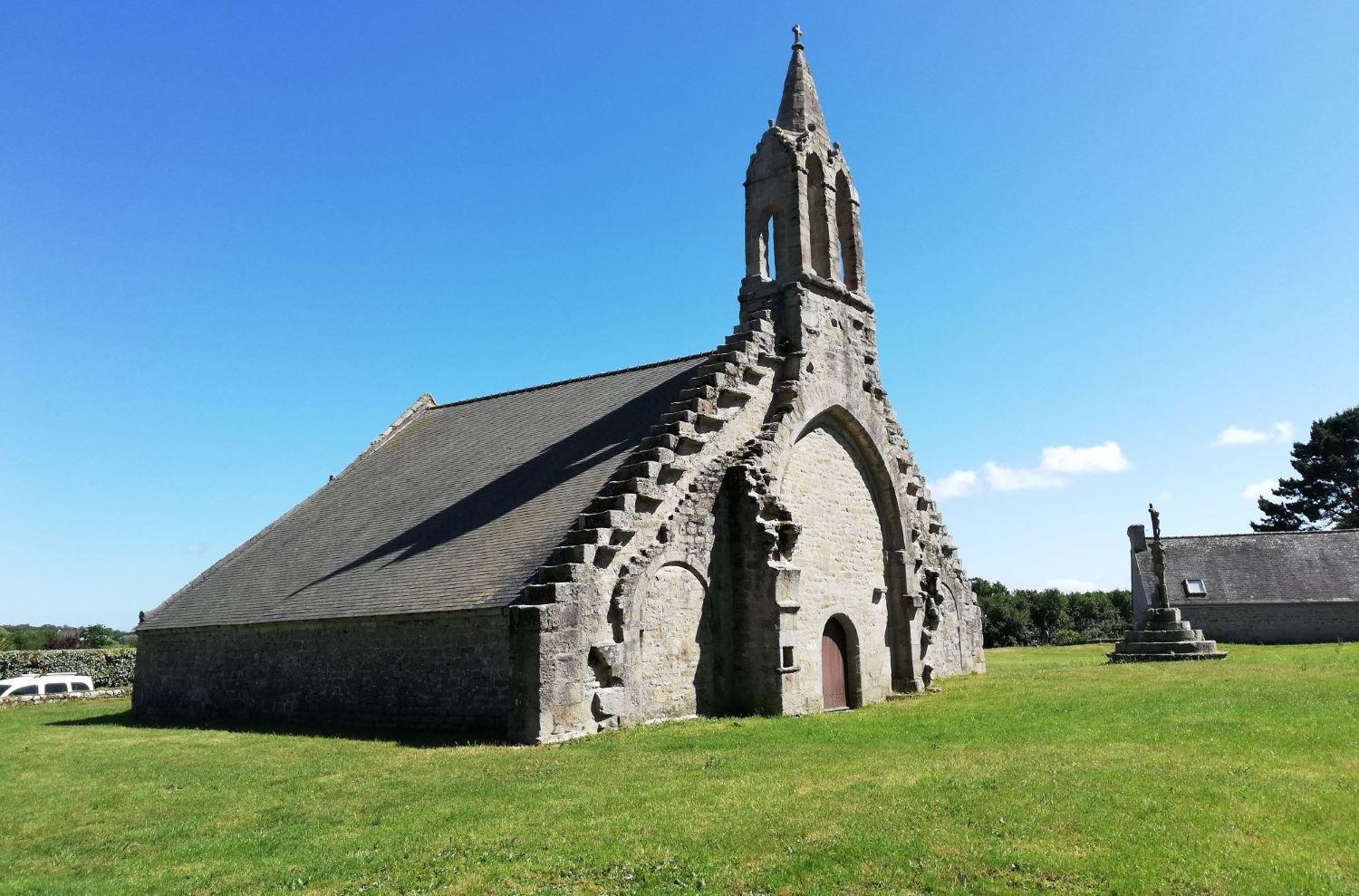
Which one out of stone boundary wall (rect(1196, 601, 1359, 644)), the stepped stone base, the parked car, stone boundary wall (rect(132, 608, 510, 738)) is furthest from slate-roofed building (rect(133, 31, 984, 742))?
stone boundary wall (rect(1196, 601, 1359, 644))

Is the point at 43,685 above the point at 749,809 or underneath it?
underneath


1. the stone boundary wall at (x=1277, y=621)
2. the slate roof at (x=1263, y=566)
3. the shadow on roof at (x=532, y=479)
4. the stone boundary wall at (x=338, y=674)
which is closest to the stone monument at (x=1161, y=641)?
the slate roof at (x=1263, y=566)

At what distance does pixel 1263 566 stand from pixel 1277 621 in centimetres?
284

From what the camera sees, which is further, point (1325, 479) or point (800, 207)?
point (1325, 479)

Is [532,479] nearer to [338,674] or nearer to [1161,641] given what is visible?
[338,674]

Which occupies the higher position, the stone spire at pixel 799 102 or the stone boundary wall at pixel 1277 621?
the stone spire at pixel 799 102

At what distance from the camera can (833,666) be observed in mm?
18047

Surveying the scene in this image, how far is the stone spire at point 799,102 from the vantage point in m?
20.5

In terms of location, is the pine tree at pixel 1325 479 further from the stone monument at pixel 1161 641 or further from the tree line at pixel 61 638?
the tree line at pixel 61 638

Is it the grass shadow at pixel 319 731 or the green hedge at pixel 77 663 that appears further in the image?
the green hedge at pixel 77 663

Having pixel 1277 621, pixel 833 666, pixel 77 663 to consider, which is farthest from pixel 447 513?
pixel 1277 621

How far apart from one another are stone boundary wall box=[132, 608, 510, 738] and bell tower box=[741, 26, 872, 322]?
932 cm

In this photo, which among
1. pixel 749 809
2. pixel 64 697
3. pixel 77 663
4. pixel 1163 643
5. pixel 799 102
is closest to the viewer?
pixel 749 809

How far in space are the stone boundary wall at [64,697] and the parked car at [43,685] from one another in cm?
15
